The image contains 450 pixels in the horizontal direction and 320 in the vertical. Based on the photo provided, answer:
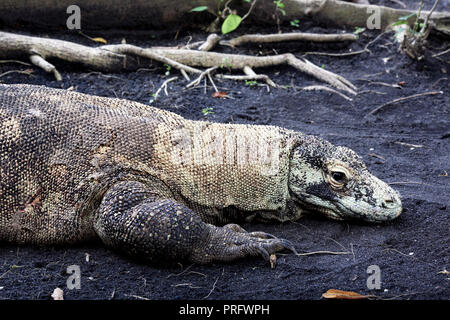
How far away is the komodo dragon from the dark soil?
0.13m

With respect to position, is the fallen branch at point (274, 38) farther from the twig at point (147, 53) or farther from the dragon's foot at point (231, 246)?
the dragon's foot at point (231, 246)

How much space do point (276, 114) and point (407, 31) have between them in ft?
8.70

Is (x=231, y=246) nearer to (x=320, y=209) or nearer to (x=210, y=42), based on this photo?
(x=320, y=209)

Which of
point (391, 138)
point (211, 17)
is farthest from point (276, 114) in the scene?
point (211, 17)

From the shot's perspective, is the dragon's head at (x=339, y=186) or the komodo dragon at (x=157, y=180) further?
the dragon's head at (x=339, y=186)

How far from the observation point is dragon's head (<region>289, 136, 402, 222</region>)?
4082 mm

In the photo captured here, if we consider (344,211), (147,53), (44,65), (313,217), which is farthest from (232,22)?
(344,211)

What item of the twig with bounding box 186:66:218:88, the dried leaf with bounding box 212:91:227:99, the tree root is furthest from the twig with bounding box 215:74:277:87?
the dried leaf with bounding box 212:91:227:99

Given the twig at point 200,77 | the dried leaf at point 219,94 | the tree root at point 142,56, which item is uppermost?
the tree root at point 142,56

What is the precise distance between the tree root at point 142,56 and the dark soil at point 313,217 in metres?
0.14

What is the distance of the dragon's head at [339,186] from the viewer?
4.08 meters

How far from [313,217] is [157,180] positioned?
4.09 feet
